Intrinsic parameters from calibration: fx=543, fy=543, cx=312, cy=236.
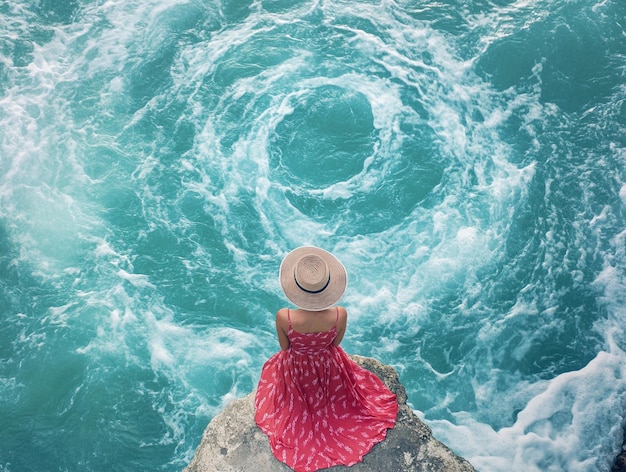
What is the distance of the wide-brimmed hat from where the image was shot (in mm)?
4953

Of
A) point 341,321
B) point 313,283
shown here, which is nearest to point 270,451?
point 341,321

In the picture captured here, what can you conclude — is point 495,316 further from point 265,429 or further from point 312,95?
point 312,95

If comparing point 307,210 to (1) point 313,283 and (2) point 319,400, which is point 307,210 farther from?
(1) point 313,283

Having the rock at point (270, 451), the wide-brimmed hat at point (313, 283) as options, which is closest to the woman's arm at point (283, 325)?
the wide-brimmed hat at point (313, 283)

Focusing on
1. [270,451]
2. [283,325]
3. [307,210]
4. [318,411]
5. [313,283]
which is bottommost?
[307,210]

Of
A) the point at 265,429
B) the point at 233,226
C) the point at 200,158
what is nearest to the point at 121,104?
the point at 200,158

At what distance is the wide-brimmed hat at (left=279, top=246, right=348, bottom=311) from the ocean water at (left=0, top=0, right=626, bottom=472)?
3.58m

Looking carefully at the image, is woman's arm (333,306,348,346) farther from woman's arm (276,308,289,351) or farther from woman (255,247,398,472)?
woman's arm (276,308,289,351)

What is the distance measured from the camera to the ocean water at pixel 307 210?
7.99m

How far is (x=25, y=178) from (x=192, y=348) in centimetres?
469

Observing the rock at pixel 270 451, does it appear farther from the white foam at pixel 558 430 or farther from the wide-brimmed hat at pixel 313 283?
the white foam at pixel 558 430

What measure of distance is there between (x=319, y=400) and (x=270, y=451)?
2.43ft

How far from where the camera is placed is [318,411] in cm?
578

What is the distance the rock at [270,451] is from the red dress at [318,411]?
119 mm
